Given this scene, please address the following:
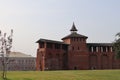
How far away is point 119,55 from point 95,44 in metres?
21.0

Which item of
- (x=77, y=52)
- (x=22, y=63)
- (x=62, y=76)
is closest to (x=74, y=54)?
(x=77, y=52)

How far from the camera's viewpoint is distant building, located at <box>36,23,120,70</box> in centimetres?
8012

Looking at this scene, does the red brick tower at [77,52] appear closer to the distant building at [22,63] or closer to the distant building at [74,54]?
the distant building at [74,54]

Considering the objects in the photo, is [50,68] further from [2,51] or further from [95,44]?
[2,51]

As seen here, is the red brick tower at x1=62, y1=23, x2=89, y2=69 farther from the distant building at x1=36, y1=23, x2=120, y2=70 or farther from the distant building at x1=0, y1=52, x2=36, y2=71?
the distant building at x1=0, y1=52, x2=36, y2=71

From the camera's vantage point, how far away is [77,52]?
86.5 meters

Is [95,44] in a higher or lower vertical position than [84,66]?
higher

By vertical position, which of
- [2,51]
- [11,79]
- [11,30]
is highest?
[11,30]

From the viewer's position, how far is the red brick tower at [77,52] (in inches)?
3374

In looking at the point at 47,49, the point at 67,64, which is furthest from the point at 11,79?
the point at 67,64

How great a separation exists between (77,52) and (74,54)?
1.05m

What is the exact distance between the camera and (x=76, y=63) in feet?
281

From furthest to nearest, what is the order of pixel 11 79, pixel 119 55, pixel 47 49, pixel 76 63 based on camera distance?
pixel 76 63, pixel 47 49, pixel 119 55, pixel 11 79

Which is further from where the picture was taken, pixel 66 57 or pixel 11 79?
pixel 66 57
